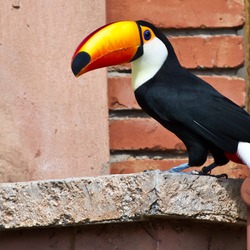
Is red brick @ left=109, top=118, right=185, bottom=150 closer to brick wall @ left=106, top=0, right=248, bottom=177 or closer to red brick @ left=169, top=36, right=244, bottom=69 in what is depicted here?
brick wall @ left=106, top=0, right=248, bottom=177

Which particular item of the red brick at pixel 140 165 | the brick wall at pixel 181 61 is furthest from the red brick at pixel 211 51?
the red brick at pixel 140 165

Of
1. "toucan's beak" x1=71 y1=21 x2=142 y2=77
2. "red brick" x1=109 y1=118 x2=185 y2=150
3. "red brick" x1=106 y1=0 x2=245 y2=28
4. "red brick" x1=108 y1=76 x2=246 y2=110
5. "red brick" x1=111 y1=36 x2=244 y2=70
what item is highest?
"red brick" x1=106 y1=0 x2=245 y2=28

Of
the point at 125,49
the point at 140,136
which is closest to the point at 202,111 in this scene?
the point at 125,49

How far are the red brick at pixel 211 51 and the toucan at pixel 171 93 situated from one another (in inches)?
7.1

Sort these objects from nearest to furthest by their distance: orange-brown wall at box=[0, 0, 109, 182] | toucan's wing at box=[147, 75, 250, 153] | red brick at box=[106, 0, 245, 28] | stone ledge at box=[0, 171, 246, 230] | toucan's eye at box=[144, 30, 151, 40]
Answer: stone ledge at box=[0, 171, 246, 230] < toucan's wing at box=[147, 75, 250, 153] < toucan's eye at box=[144, 30, 151, 40] < orange-brown wall at box=[0, 0, 109, 182] < red brick at box=[106, 0, 245, 28]

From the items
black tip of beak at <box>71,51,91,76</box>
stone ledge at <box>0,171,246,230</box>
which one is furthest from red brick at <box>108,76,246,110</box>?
stone ledge at <box>0,171,246,230</box>

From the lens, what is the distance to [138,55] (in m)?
2.98

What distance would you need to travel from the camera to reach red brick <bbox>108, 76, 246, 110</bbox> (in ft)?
10.4

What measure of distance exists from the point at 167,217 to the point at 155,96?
53cm

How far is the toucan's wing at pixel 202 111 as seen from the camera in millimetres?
2738

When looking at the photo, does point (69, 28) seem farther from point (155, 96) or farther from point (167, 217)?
point (167, 217)

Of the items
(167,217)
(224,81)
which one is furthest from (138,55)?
(167,217)

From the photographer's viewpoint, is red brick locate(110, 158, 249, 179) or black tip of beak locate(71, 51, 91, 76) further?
Answer: red brick locate(110, 158, 249, 179)

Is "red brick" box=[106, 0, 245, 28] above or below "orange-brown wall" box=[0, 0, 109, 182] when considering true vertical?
above
